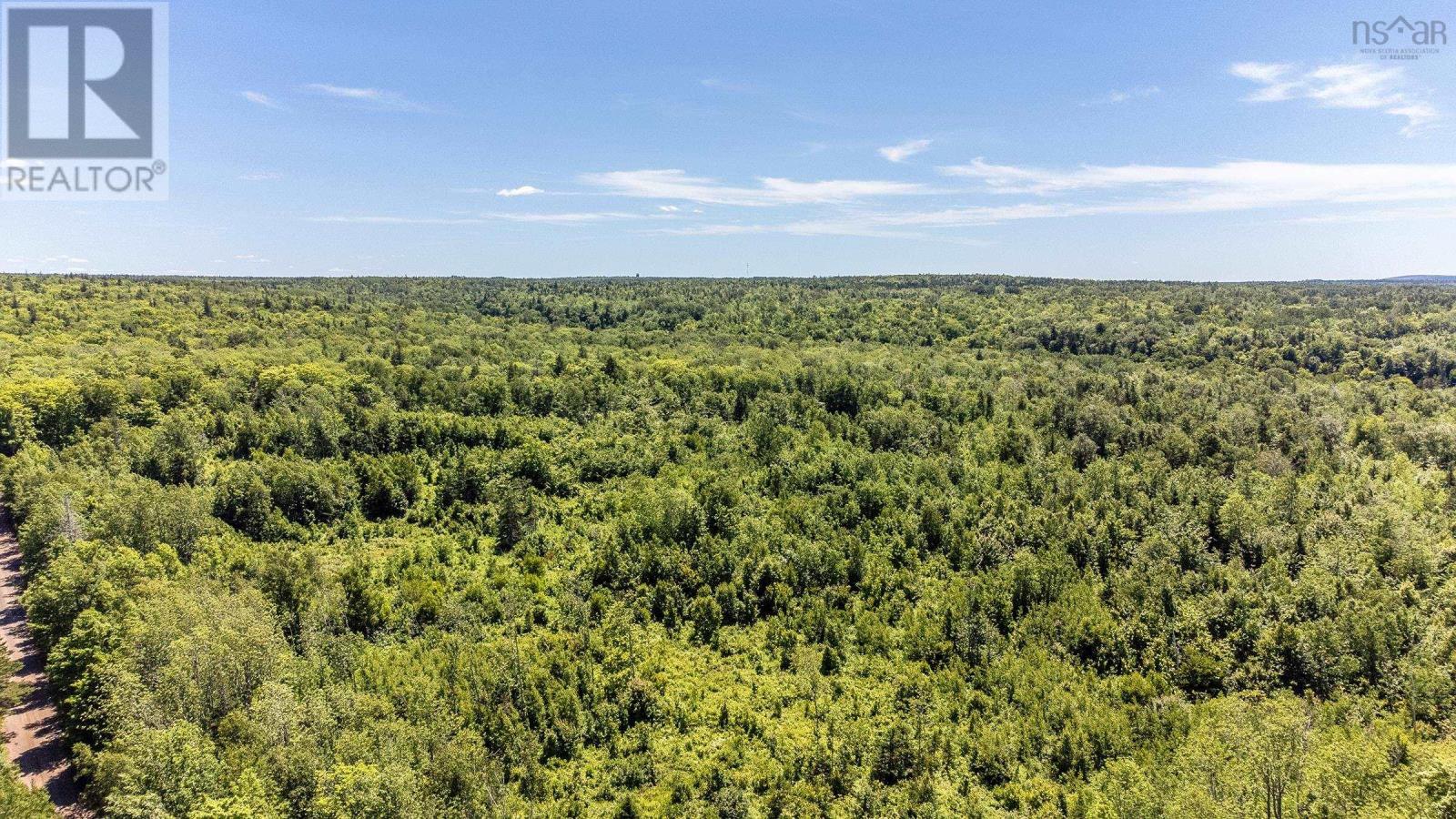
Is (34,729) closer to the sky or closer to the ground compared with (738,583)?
closer to the ground

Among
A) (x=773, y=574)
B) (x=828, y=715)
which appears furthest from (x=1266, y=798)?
(x=773, y=574)

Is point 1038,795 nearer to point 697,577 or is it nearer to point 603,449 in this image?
point 697,577

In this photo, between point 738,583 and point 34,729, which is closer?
point 34,729

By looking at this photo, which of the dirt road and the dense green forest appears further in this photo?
the dirt road

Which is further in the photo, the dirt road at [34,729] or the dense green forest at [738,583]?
the dirt road at [34,729]
